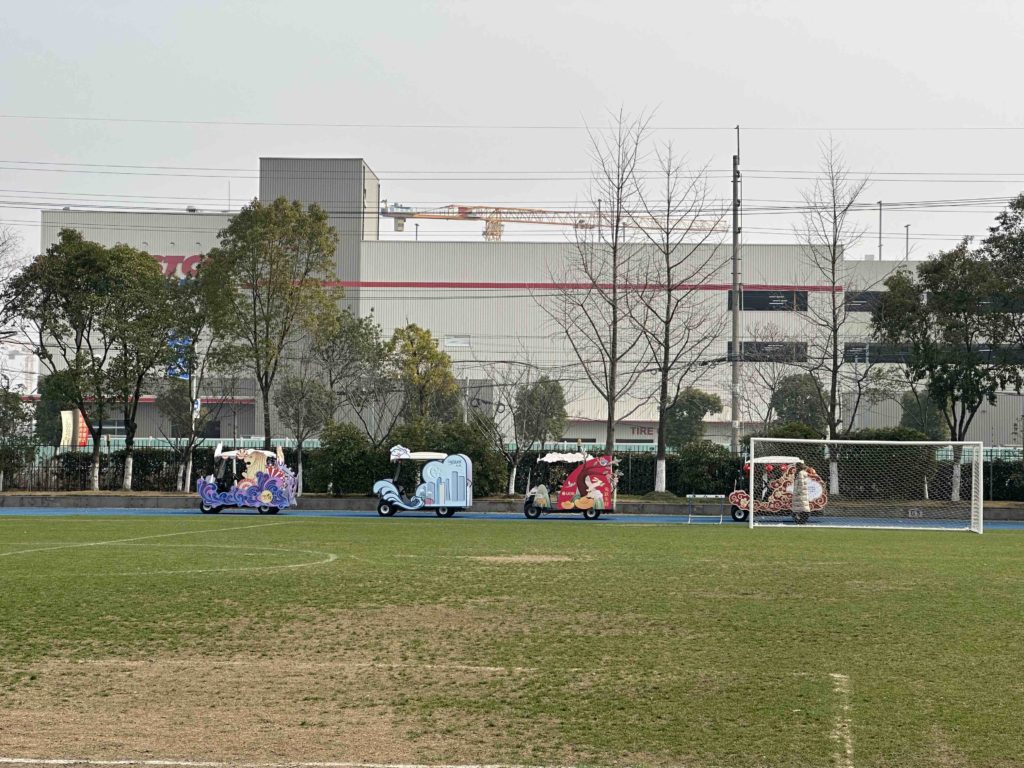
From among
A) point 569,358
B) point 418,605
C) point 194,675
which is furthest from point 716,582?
point 569,358

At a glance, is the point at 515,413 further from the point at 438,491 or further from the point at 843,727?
the point at 843,727

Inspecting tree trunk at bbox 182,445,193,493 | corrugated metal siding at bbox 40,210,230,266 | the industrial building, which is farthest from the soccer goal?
corrugated metal siding at bbox 40,210,230,266

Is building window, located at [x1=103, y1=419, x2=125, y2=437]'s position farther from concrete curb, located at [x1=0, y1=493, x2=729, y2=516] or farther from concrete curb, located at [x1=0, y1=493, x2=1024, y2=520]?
concrete curb, located at [x1=0, y1=493, x2=729, y2=516]

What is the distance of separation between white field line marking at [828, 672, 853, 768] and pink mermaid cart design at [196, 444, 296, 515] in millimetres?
27034

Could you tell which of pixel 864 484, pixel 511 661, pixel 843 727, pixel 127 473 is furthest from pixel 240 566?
pixel 127 473

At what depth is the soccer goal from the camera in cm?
3077

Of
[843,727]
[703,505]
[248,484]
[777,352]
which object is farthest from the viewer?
[777,352]

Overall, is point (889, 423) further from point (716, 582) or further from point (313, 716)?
point (313, 716)

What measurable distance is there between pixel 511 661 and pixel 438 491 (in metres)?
24.2

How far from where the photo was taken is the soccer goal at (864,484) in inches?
1211

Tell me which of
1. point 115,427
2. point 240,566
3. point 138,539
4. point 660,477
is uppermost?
point 115,427

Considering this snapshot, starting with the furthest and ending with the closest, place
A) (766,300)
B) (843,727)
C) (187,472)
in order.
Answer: (766,300) < (187,472) < (843,727)

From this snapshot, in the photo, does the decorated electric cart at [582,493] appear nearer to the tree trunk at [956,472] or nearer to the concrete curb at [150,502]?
the concrete curb at [150,502]

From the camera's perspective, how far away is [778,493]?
3147cm
